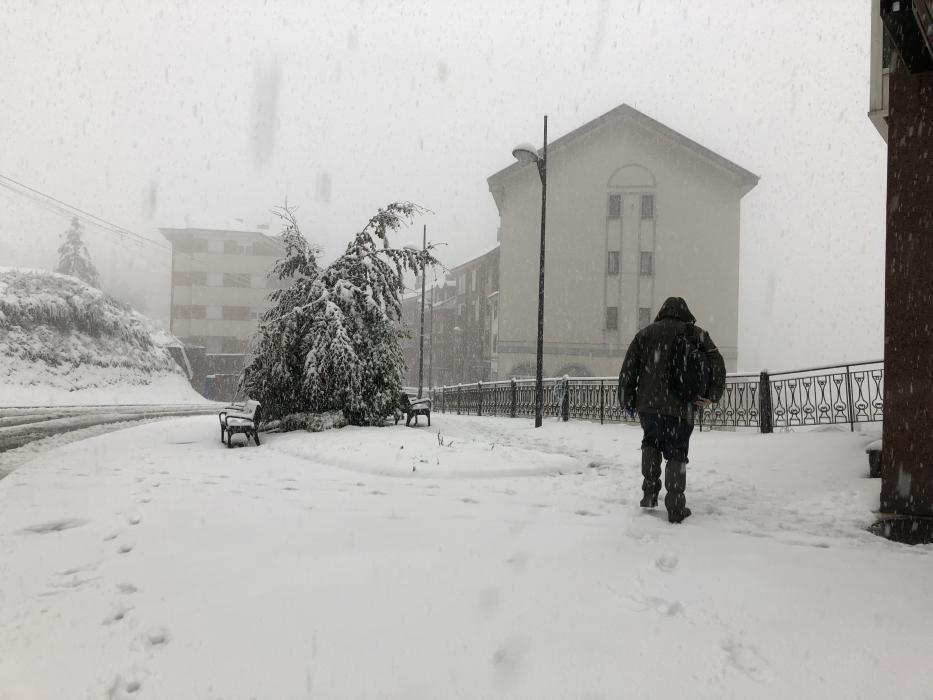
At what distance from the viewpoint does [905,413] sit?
4570mm

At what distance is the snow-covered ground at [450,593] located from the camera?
2537 mm

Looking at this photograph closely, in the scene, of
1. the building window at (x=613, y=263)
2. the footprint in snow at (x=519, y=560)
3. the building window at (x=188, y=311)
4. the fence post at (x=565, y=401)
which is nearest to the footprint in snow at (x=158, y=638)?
the footprint in snow at (x=519, y=560)

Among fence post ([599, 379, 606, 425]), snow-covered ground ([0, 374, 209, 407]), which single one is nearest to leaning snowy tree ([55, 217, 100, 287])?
snow-covered ground ([0, 374, 209, 407])

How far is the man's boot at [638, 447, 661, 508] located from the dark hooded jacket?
17.0 inches

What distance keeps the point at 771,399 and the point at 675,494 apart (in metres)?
7.50

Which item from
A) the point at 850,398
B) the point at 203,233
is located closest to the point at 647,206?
the point at 850,398

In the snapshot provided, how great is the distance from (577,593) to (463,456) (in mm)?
4828

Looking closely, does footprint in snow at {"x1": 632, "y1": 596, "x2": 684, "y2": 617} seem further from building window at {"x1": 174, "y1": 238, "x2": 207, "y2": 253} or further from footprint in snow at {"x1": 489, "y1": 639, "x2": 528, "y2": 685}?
building window at {"x1": 174, "y1": 238, "x2": 207, "y2": 253}

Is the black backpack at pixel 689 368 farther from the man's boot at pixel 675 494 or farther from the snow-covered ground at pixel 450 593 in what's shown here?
the snow-covered ground at pixel 450 593

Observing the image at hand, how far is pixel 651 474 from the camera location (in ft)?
17.4

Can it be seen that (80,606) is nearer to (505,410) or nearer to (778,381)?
(778,381)

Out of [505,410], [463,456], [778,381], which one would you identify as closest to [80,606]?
[463,456]

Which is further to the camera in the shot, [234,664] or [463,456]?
[463,456]

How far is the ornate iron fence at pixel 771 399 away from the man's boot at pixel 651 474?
215 centimetres
